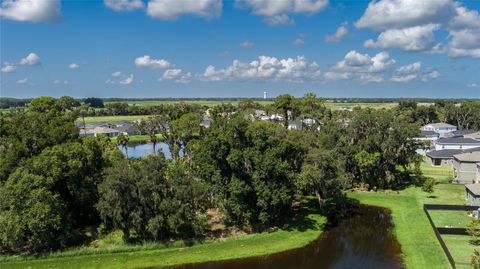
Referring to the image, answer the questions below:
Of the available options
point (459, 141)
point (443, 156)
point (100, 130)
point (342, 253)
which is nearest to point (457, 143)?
point (459, 141)

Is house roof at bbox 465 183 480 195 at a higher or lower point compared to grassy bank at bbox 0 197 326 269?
higher

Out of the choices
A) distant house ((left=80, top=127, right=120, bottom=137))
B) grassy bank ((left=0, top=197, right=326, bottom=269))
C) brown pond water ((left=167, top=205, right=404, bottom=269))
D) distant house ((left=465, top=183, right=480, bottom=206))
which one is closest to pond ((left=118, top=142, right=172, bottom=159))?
distant house ((left=80, top=127, right=120, bottom=137))

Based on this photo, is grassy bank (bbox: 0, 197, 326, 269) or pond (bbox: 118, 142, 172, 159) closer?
grassy bank (bbox: 0, 197, 326, 269)

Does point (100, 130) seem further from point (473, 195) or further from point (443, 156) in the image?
point (473, 195)

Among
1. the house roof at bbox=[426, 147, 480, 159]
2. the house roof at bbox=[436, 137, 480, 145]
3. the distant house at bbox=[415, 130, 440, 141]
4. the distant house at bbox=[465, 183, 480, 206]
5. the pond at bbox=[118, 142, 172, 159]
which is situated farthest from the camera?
the pond at bbox=[118, 142, 172, 159]

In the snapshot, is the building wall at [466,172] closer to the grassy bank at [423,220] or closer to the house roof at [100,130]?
the grassy bank at [423,220]

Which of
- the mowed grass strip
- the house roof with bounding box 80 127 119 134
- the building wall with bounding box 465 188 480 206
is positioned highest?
the house roof with bounding box 80 127 119 134

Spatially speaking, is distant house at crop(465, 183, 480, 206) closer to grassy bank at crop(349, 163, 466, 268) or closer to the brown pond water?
grassy bank at crop(349, 163, 466, 268)

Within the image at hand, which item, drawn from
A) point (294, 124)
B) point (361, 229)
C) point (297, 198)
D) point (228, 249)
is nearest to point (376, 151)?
point (297, 198)
